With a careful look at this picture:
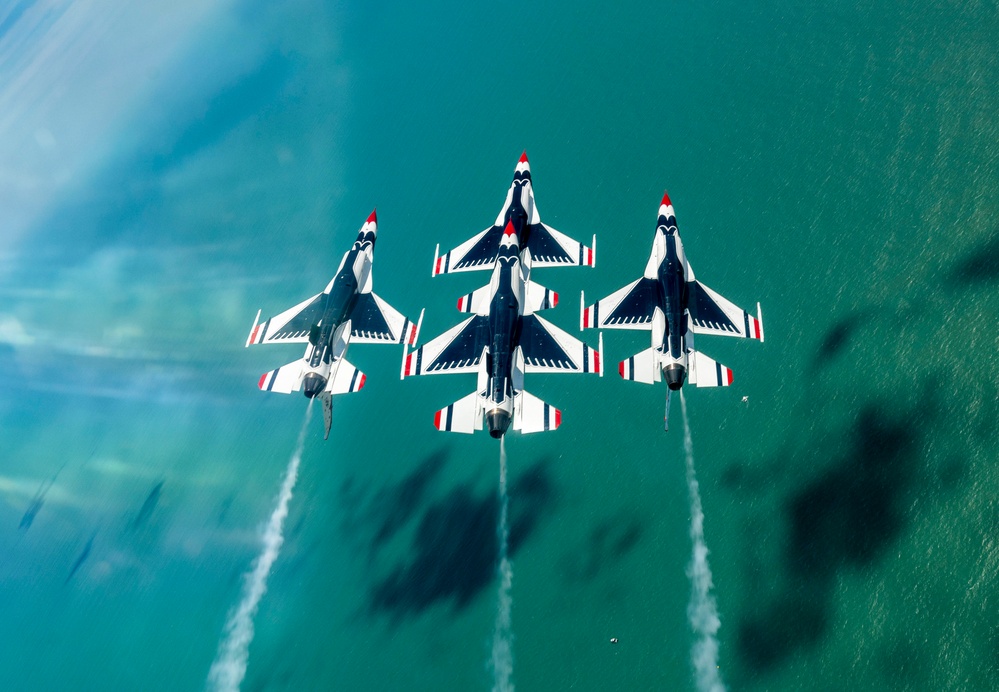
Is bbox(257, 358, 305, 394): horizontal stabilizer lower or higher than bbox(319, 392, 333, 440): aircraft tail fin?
higher

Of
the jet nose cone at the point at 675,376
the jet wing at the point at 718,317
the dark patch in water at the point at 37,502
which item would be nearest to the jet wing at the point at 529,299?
the jet wing at the point at 718,317

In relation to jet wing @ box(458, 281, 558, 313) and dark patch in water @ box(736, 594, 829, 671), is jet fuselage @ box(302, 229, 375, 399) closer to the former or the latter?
jet wing @ box(458, 281, 558, 313)

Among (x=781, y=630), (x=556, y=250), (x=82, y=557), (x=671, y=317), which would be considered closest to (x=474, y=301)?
(x=556, y=250)

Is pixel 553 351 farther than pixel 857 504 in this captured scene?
Yes

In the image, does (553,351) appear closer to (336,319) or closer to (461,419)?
(461,419)

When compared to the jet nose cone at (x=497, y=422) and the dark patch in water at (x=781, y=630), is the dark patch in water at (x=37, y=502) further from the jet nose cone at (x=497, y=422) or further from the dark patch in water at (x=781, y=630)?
the dark patch in water at (x=781, y=630)

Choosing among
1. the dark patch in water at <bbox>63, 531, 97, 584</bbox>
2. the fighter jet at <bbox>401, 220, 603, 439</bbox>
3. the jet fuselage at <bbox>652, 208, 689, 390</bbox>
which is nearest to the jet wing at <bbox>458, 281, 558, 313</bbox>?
the fighter jet at <bbox>401, 220, 603, 439</bbox>

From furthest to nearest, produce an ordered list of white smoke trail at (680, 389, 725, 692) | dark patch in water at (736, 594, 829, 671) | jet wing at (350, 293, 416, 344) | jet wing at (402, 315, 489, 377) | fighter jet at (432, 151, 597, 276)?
1. fighter jet at (432, 151, 597, 276)
2. jet wing at (350, 293, 416, 344)
3. jet wing at (402, 315, 489, 377)
4. white smoke trail at (680, 389, 725, 692)
5. dark patch in water at (736, 594, 829, 671)
